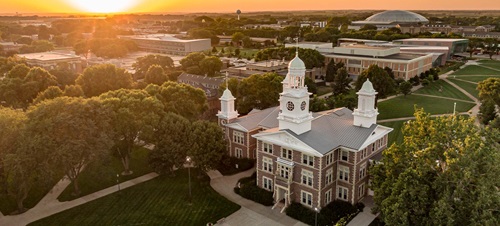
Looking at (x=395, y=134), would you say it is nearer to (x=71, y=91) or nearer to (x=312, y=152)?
(x=312, y=152)

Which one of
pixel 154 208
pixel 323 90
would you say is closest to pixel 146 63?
pixel 323 90

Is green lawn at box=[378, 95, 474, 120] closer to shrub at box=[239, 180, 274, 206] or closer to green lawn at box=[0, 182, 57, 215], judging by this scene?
shrub at box=[239, 180, 274, 206]

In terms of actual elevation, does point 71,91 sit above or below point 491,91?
above

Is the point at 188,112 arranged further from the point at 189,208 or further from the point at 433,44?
the point at 433,44

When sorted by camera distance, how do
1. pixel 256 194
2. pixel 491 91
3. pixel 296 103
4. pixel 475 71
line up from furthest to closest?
pixel 475 71 < pixel 491 91 < pixel 256 194 < pixel 296 103

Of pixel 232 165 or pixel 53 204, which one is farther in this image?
pixel 232 165

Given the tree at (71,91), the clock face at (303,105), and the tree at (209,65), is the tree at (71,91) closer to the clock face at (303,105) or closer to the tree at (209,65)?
the tree at (209,65)

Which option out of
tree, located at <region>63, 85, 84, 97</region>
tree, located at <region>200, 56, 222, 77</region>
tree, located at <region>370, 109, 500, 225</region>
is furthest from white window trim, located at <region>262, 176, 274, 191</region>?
tree, located at <region>200, 56, 222, 77</region>

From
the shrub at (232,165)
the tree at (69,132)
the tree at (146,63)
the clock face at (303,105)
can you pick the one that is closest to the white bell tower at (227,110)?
the shrub at (232,165)

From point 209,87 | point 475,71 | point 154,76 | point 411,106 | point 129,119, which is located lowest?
point 411,106
